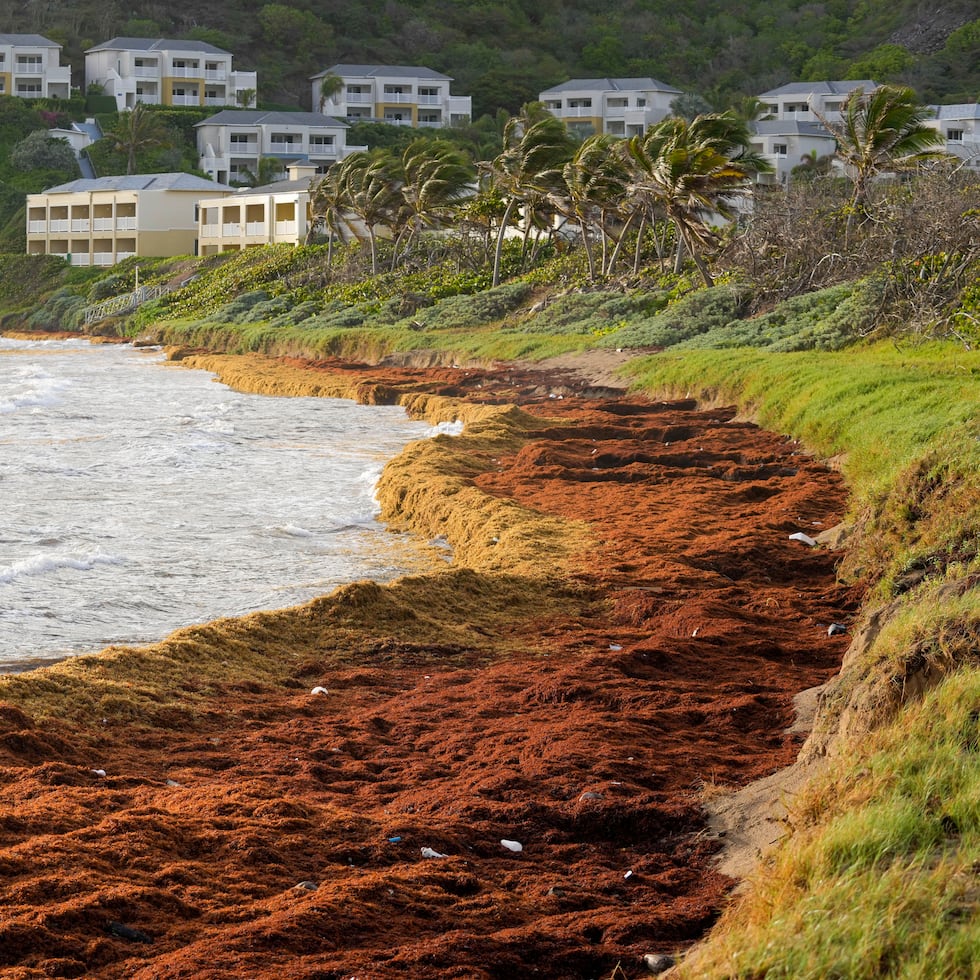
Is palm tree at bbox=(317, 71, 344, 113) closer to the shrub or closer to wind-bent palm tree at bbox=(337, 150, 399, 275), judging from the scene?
wind-bent palm tree at bbox=(337, 150, 399, 275)

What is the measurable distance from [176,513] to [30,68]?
3584 inches

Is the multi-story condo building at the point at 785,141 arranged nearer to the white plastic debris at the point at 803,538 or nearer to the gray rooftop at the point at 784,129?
the gray rooftop at the point at 784,129

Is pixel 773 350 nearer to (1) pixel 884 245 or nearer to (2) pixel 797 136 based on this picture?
(1) pixel 884 245

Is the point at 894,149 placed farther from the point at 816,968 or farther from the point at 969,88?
the point at 969,88

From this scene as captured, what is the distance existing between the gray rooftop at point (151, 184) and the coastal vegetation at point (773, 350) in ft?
15.8

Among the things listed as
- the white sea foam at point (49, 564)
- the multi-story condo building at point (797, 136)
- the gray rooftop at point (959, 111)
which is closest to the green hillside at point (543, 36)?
the multi-story condo building at point (797, 136)

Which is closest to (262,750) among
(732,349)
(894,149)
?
(732,349)

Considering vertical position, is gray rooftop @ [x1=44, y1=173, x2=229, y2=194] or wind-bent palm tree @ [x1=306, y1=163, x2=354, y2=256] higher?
gray rooftop @ [x1=44, y1=173, x2=229, y2=194]

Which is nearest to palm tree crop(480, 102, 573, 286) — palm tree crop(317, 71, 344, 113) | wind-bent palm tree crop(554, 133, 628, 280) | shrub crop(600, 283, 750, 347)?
wind-bent palm tree crop(554, 133, 628, 280)

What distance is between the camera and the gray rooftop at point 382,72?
334 ft

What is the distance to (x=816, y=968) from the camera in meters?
3.55

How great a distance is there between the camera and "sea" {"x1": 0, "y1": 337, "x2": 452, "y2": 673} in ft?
37.2

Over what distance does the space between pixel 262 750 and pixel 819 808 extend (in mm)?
3320

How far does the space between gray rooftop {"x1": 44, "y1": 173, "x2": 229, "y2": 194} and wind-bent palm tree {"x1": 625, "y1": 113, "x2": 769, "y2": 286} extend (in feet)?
145
